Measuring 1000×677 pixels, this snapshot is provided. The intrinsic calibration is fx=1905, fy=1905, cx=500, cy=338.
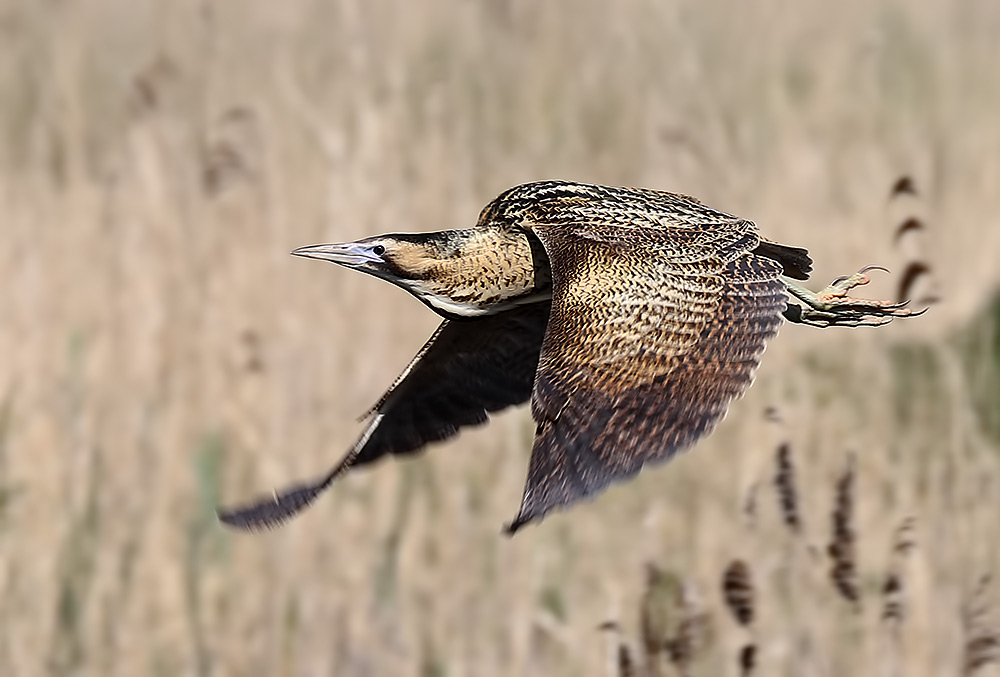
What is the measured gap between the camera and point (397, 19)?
538 centimetres

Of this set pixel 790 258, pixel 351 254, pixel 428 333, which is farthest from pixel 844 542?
pixel 428 333

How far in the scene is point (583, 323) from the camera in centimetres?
314

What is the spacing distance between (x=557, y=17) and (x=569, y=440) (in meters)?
2.64

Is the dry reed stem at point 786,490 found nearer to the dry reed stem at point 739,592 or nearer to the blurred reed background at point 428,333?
the blurred reed background at point 428,333

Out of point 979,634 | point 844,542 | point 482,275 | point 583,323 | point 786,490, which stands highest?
point 482,275

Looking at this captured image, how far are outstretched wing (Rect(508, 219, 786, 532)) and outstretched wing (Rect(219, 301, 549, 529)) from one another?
0.36 m

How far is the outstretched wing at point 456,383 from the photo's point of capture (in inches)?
145

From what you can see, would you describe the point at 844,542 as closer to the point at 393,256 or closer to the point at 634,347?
the point at 634,347

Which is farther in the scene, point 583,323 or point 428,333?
point 428,333

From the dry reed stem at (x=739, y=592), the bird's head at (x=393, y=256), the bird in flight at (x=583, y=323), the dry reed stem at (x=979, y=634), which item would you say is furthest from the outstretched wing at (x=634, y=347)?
the dry reed stem at (x=979, y=634)

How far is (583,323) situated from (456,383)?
66 cm

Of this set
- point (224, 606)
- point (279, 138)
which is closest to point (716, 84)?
point (279, 138)

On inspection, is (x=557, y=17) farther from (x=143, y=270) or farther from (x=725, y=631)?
(x=725, y=631)

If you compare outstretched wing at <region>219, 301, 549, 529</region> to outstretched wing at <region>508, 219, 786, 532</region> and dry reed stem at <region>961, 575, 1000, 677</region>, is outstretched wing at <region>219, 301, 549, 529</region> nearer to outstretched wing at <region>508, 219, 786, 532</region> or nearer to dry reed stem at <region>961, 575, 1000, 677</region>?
outstretched wing at <region>508, 219, 786, 532</region>
